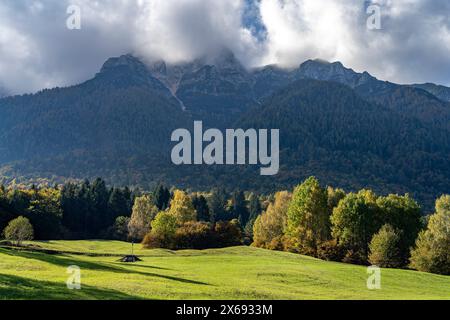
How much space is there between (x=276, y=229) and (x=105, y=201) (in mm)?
77178

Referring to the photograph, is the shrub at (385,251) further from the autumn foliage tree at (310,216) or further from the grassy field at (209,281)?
the grassy field at (209,281)

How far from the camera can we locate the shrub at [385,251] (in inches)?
3290

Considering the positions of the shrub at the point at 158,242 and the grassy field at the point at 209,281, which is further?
the shrub at the point at 158,242

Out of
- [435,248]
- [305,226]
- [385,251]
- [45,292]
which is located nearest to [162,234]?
[305,226]

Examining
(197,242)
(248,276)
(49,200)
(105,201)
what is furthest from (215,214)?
(248,276)

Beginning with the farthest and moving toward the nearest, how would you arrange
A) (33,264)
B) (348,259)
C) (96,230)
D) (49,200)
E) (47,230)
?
(96,230), (49,200), (47,230), (348,259), (33,264)

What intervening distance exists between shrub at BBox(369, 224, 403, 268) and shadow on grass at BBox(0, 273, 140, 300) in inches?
2420

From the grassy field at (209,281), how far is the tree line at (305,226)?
16482mm

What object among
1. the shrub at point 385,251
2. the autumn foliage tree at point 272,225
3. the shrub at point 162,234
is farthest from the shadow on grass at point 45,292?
the autumn foliage tree at point 272,225

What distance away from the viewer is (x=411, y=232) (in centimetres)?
9438

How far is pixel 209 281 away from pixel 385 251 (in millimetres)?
46875

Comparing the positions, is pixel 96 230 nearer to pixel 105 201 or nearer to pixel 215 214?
pixel 105 201

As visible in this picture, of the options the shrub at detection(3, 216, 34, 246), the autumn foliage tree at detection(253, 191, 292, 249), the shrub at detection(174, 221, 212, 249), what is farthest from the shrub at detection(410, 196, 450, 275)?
the shrub at detection(3, 216, 34, 246)
